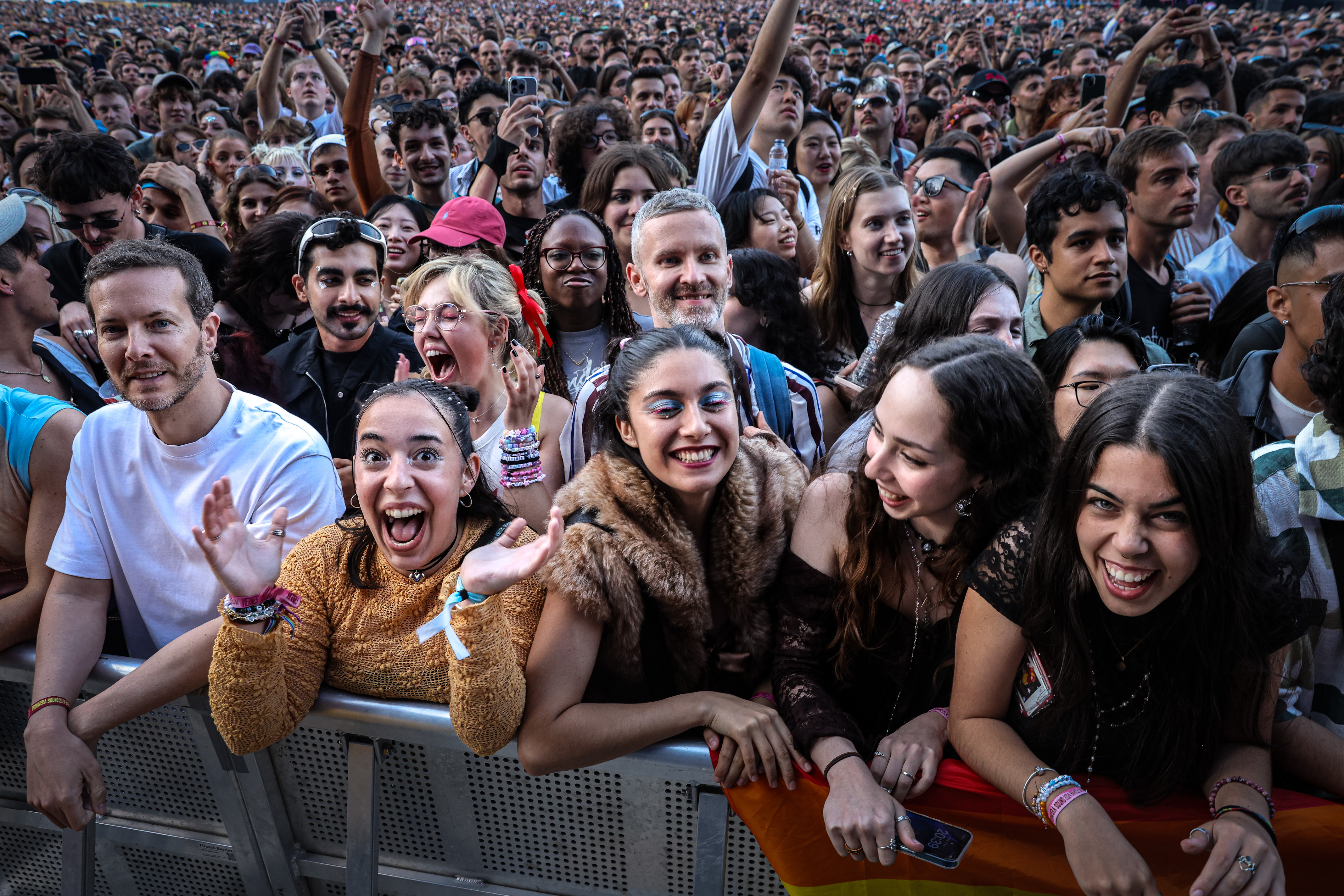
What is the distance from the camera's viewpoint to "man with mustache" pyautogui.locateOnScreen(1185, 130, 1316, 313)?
3969 millimetres

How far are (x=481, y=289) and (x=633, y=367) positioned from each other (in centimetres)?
102

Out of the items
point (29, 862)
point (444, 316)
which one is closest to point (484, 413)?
point (444, 316)

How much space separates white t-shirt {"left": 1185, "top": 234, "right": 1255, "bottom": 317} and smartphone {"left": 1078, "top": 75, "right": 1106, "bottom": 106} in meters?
2.51

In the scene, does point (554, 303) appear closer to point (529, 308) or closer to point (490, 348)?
point (529, 308)

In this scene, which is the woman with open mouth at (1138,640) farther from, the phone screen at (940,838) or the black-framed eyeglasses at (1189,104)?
the black-framed eyeglasses at (1189,104)

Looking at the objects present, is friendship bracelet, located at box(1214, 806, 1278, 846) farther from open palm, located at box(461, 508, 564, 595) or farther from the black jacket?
the black jacket

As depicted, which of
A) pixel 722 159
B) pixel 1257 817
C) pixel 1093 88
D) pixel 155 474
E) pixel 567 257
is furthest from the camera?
pixel 1093 88

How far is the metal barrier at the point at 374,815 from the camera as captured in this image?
1870 mm

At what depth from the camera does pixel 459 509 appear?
2.12 meters

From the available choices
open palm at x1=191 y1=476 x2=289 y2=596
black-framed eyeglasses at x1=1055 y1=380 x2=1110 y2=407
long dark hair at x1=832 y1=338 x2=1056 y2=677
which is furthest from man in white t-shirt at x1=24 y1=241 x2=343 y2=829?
black-framed eyeglasses at x1=1055 y1=380 x2=1110 y2=407

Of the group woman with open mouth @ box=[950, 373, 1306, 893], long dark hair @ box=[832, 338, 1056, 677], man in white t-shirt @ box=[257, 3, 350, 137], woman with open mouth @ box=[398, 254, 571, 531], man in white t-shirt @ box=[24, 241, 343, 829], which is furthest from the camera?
man in white t-shirt @ box=[257, 3, 350, 137]

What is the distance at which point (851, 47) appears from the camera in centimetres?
1364

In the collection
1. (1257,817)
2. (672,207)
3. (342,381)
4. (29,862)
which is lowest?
(29,862)

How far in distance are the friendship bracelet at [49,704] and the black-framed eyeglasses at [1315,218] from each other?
3.71 m
